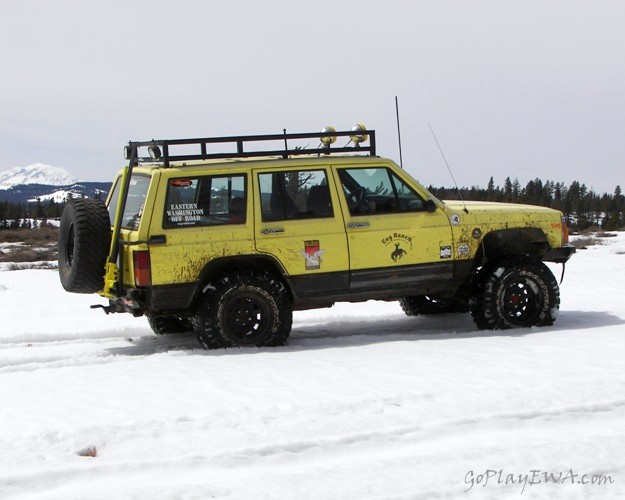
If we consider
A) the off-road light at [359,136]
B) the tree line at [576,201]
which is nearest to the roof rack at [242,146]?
the off-road light at [359,136]

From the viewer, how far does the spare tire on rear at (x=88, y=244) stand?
8.28 metres

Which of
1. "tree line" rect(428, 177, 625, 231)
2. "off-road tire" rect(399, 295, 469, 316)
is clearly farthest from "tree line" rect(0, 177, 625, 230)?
"off-road tire" rect(399, 295, 469, 316)

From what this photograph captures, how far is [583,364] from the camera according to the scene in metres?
7.45

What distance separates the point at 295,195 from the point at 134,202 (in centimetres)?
154

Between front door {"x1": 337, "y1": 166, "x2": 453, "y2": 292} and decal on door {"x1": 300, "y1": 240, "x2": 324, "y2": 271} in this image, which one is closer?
decal on door {"x1": 300, "y1": 240, "x2": 324, "y2": 271}

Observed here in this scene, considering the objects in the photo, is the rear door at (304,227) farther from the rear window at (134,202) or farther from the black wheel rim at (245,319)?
the rear window at (134,202)

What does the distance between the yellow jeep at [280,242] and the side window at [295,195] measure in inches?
0.5

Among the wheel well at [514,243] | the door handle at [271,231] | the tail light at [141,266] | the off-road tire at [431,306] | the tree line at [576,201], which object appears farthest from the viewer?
the tree line at [576,201]

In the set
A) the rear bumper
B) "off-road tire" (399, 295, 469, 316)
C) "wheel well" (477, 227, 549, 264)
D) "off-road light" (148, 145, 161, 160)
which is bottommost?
"off-road tire" (399, 295, 469, 316)

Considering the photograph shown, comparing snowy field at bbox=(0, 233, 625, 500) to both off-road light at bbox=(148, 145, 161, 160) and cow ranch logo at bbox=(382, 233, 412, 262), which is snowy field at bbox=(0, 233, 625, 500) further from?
off-road light at bbox=(148, 145, 161, 160)

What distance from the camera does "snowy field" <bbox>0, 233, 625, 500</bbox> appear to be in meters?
5.05

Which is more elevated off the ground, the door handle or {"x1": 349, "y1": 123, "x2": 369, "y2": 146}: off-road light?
{"x1": 349, "y1": 123, "x2": 369, "y2": 146}: off-road light

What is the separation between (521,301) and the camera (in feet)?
30.8

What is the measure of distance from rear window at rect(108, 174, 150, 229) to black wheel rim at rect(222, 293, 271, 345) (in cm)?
118
